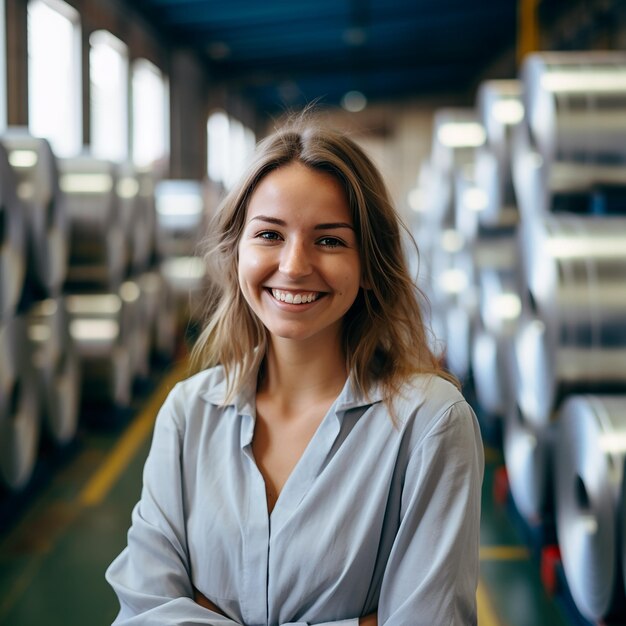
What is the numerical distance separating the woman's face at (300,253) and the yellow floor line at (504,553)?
2.59 meters

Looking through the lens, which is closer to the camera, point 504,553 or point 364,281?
point 364,281

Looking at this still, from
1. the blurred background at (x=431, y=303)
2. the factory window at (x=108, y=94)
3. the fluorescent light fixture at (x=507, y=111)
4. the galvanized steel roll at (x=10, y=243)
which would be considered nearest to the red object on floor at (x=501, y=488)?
the blurred background at (x=431, y=303)

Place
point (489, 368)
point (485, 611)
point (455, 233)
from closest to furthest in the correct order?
1. point (485, 611)
2. point (489, 368)
3. point (455, 233)

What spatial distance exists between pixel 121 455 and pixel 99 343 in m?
0.78

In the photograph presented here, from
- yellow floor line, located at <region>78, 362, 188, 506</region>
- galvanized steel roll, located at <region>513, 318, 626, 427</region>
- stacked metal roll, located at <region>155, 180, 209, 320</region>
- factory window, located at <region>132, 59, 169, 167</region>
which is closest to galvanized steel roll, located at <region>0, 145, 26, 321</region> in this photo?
yellow floor line, located at <region>78, 362, 188, 506</region>

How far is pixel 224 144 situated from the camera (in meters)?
18.7

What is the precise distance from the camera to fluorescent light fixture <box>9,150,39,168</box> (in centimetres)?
423

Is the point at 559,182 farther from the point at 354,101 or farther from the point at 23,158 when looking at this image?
the point at 354,101

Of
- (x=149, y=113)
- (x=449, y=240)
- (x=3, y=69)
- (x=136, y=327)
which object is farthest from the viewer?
(x=149, y=113)

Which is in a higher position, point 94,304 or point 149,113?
point 149,113

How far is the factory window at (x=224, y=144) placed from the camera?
16919mm

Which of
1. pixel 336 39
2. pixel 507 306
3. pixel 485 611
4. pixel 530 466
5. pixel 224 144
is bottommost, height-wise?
pixel 485 611

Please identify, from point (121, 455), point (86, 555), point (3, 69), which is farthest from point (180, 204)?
point (86, 555)

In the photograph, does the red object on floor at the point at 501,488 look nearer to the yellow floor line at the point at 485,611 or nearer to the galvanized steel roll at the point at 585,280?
the yellow floor line at the point at 485,611
